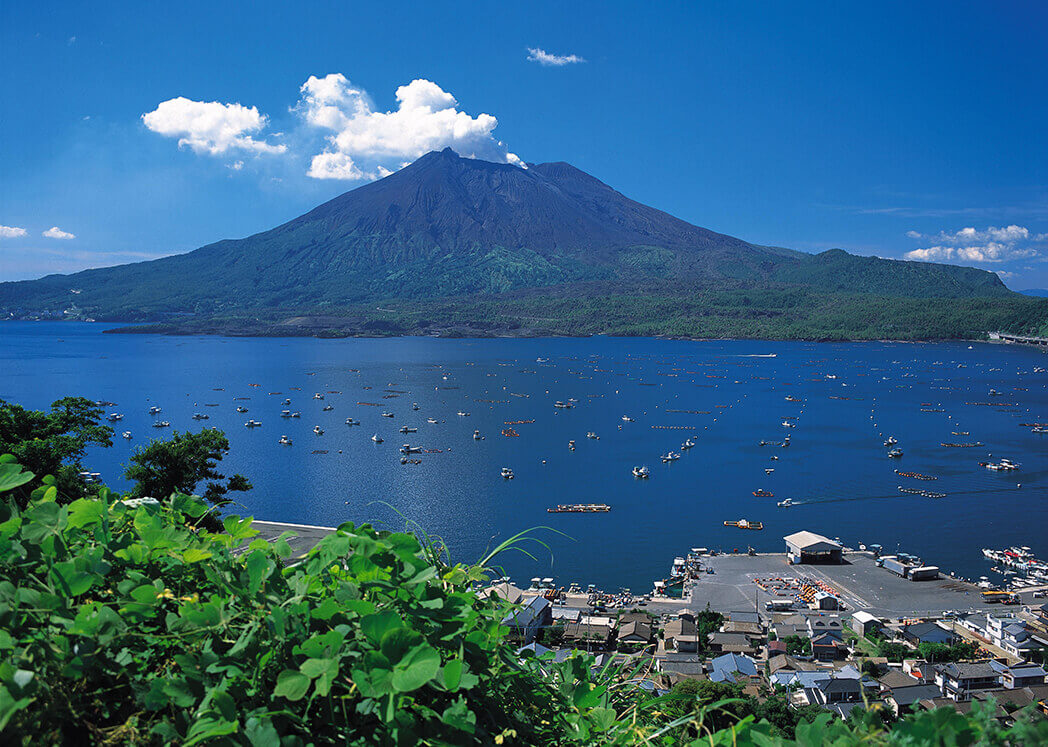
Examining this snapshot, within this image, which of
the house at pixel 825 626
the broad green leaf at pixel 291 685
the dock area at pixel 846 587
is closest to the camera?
the broad green leaf at pixel 291 685

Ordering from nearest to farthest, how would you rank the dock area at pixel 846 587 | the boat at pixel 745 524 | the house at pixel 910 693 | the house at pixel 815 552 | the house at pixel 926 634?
the house at pixel 910 693 → the house at pixel 926 634 → the dock area at pixel 846 587 → the house at pixel 815 552 → the boat at pixel 745 524

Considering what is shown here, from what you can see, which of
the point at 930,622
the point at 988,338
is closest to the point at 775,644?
the point at 930,622

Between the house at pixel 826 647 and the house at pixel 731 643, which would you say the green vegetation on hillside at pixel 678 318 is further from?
the house at pixel 731 643

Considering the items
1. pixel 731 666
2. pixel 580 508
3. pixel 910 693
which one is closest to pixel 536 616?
pixel 731 666

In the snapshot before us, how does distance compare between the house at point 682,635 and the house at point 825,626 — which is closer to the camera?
the house at point 682,635

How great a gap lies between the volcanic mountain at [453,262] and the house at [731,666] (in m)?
93.6

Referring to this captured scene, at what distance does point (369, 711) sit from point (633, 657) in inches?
26.2

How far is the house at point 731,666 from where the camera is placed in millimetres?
9664

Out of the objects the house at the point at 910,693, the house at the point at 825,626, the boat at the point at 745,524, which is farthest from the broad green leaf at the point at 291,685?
the boat at the point at 745,524

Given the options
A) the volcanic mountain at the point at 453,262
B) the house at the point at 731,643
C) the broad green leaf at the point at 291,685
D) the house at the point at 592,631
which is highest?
the volcanic mountain at the point at 453,262

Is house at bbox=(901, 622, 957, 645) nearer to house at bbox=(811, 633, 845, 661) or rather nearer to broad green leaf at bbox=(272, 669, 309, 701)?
house at bbox=(811, 633, 845, 661)

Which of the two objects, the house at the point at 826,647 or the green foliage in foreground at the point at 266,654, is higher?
the green foliage in foreground at the point at 266,654

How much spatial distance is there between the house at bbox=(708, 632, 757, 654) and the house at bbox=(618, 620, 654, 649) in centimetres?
111

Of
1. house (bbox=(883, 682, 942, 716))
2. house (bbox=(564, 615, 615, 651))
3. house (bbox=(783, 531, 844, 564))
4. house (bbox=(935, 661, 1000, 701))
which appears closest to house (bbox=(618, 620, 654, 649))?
house (bbox=(564, 615, 615, 651))
